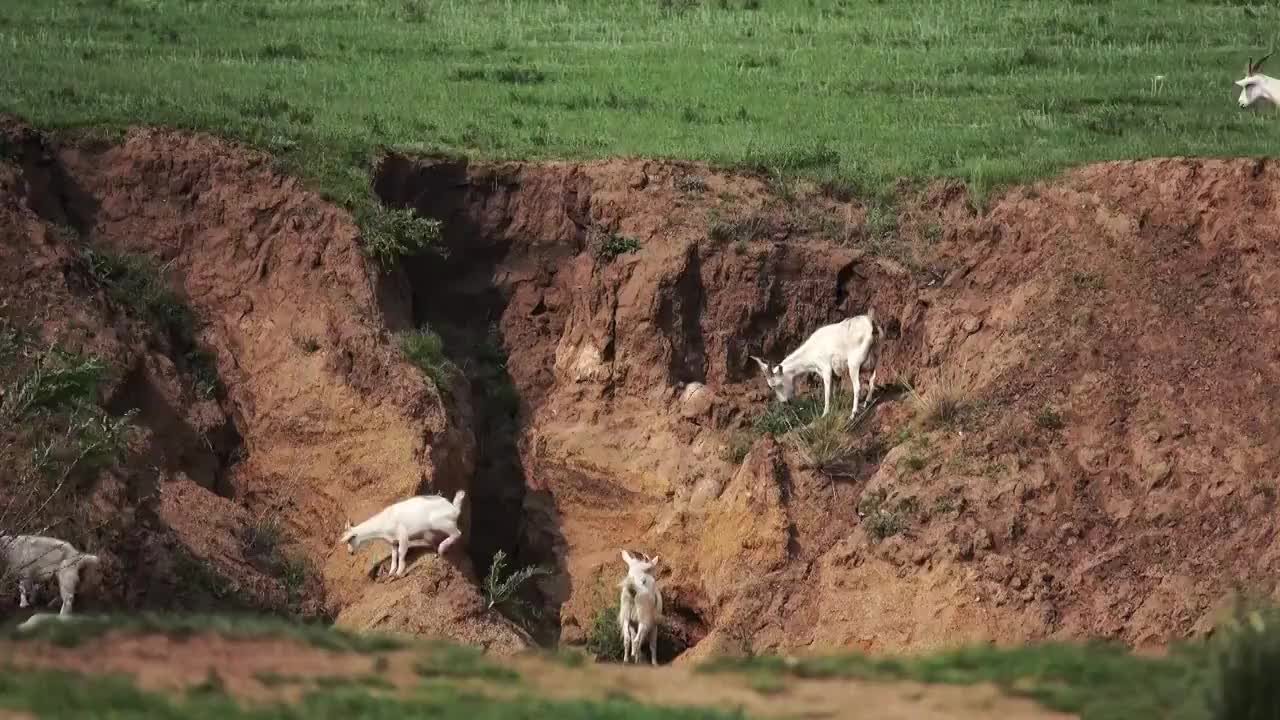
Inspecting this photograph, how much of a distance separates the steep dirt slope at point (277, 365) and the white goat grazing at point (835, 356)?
3.88m

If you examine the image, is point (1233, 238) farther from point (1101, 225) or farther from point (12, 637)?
point (12, 637)

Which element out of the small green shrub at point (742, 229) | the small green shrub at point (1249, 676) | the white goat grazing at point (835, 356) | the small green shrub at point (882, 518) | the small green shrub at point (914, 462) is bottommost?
the small green shrub at point (882, 518)

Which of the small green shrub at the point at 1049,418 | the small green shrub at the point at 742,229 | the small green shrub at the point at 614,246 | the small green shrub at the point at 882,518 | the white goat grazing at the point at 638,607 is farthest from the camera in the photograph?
the small green shrub at the point at 614,246

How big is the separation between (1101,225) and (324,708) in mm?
13562

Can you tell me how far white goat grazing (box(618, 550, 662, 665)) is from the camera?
71.1 feet

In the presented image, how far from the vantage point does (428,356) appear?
23906mm

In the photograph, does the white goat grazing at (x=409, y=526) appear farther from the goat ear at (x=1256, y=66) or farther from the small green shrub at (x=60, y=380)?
the goat ear at (x=1256, y=66)

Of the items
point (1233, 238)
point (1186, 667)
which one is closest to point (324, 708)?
point (1186, 667)

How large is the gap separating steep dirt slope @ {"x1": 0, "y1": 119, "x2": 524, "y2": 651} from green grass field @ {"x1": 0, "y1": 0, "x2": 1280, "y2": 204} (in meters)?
0.69

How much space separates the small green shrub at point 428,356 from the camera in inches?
928

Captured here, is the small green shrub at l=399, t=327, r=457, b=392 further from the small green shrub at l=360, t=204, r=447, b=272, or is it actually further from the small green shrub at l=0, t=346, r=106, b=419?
the small green shrub at l=0, t=346, r=106, b=419

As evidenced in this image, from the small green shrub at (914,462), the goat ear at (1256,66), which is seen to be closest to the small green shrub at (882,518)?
the small green shrub at (914,462)

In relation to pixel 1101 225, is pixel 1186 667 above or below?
below

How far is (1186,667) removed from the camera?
560 inches
